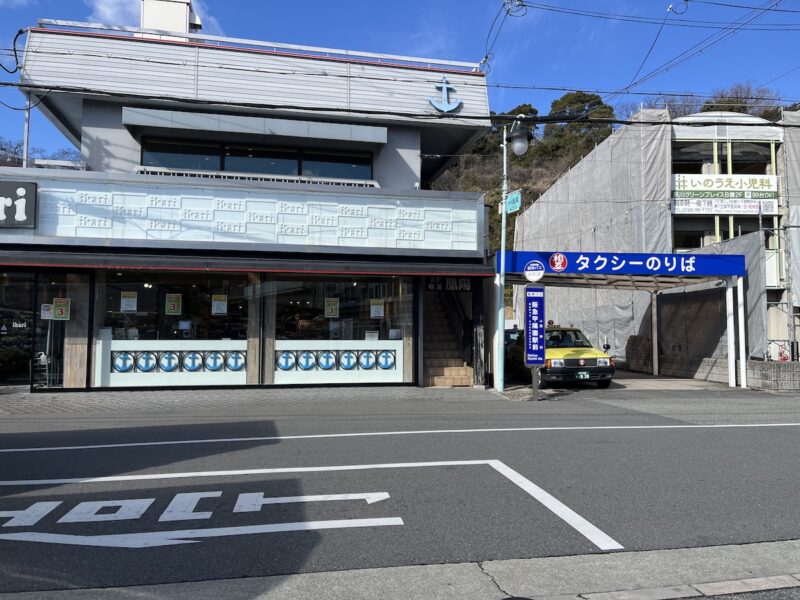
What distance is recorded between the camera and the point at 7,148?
73.8ft

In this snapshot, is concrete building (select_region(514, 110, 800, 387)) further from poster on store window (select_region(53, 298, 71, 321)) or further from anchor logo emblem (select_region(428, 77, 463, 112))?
poster on store window (select_region(53, 298, 71, 321))

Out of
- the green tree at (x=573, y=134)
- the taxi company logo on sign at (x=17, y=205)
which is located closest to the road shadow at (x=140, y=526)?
the taxi company logo on sign at (x=17, y=205)

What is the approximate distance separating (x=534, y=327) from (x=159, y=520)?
34.0 feet

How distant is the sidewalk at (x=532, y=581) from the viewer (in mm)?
3607

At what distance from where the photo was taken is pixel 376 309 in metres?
15.1

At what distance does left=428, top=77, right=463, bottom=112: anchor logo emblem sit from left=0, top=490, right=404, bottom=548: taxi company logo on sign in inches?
508

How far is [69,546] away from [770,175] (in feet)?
94.2

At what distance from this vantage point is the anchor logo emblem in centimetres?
1631

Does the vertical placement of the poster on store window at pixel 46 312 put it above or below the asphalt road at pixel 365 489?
above

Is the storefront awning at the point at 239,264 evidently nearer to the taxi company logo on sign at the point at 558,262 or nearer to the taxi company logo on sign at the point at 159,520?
the taxi company logo on sign at the point at 558,262

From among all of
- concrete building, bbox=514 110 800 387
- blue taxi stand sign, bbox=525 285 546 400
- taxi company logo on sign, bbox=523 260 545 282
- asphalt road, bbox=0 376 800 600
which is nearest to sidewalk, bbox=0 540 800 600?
asphalt road, bbox=0 376 800 600

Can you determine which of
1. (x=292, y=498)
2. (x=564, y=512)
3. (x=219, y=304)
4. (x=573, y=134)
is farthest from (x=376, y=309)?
(x=573, y=134)

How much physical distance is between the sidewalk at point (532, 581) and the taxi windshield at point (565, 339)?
500 inches

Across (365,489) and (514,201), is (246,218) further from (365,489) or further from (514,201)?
(365,489)
